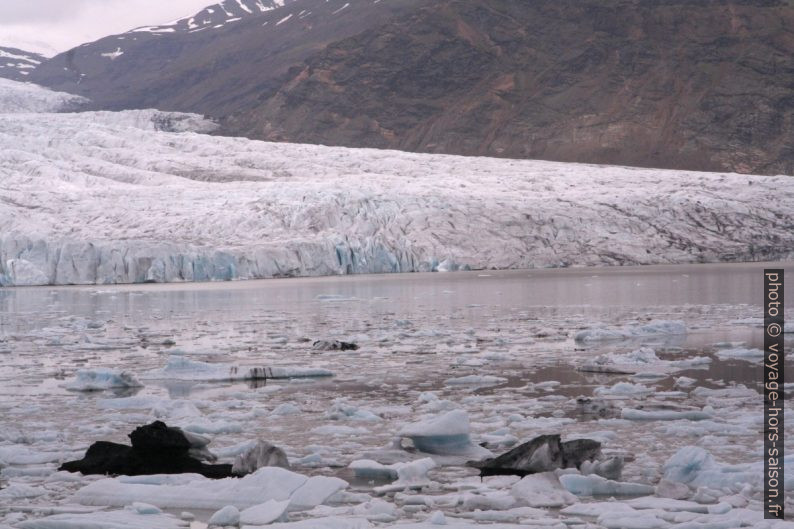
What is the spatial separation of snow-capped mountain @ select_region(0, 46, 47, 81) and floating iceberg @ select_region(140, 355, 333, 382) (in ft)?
558

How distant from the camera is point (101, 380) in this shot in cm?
772

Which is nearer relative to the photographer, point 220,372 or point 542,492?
point 542,492

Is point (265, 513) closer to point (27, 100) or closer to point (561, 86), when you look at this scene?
point (27, 100)

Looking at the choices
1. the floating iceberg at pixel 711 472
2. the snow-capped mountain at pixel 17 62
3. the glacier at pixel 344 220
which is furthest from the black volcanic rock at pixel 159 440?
the snow-capped mountain at pixel 17 62

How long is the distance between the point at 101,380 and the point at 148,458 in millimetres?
2858

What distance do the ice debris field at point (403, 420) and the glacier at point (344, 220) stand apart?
14.6m

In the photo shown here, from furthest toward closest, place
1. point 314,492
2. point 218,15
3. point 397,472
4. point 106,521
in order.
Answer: point 218,15 → point 397,472 → point 314,492 → point 106,521

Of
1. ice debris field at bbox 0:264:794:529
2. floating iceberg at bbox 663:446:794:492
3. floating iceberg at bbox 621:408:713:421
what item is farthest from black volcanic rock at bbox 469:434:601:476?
floating iceberg at bbox 621:408:713:421

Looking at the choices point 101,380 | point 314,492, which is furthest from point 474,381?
point 314,492

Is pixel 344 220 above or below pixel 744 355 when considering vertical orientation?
above

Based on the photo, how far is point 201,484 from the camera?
4.43 metres

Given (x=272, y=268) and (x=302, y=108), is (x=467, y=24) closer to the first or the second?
(x=302, y=108)

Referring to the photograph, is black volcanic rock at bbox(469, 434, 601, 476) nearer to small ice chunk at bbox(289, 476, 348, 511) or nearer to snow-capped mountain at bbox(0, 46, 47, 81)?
small ice chunk at bbox(289, 476, 348, 511)

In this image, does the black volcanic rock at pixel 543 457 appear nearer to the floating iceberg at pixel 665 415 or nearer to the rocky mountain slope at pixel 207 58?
the floating iceberg at pixel 665 415
